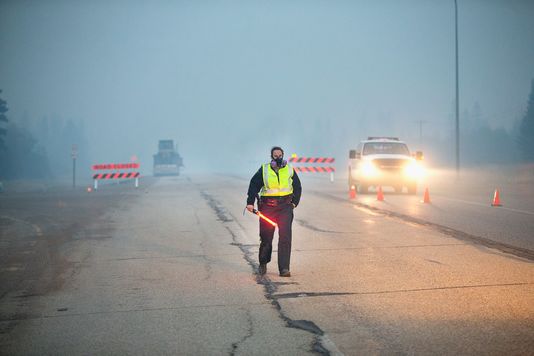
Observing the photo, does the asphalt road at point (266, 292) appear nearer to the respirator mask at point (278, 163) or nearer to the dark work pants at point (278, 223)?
the dark work pants at point (278, 223)

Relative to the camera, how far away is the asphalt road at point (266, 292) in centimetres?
479

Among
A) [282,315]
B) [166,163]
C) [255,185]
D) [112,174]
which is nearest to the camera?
[282,315]

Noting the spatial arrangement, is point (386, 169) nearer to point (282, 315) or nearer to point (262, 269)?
point (262, 269)

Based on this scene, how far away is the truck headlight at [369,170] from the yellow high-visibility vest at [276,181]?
15.4 meters

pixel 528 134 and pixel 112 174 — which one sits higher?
pixel 528 134

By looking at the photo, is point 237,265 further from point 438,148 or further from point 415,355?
point 438,148

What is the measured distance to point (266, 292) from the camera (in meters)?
6.66

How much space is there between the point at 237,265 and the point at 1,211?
13.2 meters

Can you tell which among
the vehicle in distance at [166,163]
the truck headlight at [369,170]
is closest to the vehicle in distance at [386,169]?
the truck headlight at [369,170]

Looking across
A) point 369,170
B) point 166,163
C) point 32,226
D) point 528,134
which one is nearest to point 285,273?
point 32,226

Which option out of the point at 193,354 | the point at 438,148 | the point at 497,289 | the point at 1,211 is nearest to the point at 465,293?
the point at 497,289

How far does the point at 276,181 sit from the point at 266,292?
5.79ft

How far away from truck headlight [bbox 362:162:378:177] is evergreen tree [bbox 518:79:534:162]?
5977cm

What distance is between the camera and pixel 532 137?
246 feet
